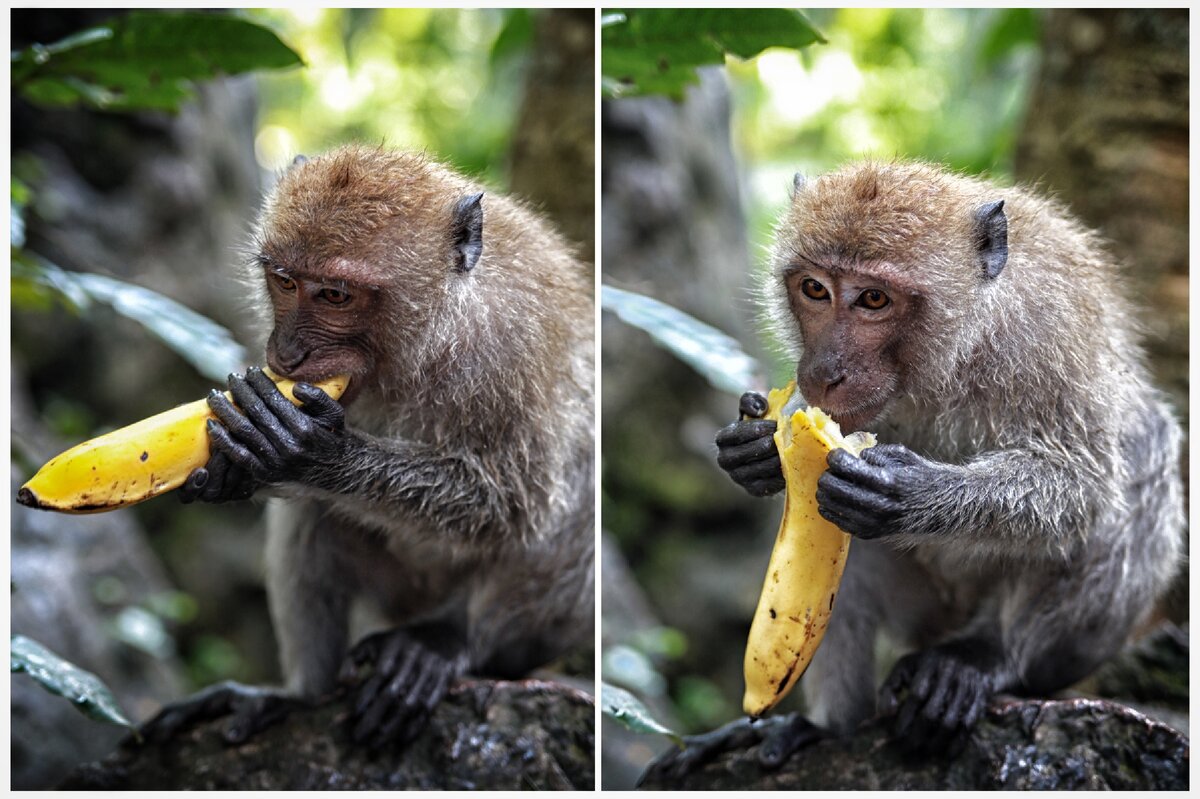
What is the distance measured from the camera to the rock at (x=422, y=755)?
3547 mm

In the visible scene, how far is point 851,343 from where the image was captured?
2.84 m

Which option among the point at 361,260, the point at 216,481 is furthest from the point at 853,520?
the point at 216,481

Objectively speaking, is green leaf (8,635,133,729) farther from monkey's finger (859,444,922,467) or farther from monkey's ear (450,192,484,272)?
monkey's finger (859,444,922,467)

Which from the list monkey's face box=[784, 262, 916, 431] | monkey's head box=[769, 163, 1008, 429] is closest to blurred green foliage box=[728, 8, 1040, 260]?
monkey's head box=[769, 163, 1008, 429]

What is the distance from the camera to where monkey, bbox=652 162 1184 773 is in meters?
2.88

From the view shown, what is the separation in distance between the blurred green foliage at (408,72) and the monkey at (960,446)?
4.24 feet

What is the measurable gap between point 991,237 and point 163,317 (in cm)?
240

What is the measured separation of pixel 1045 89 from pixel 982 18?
761mm

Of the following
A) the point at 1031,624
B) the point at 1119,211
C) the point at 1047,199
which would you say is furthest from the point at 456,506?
the point at 1119,211

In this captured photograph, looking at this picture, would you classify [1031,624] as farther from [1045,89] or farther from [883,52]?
[1045,89]

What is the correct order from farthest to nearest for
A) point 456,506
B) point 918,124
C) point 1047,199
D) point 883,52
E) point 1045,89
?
1. point 1045,89
2. point 918,124
3. point 883,52
4. point 1047,199
5. point 456,506

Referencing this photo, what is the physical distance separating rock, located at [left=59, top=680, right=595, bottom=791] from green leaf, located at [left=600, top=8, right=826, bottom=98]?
6.50 feet

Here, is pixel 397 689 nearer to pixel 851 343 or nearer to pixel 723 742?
pixel 723 742

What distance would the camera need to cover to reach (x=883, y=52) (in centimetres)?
404
